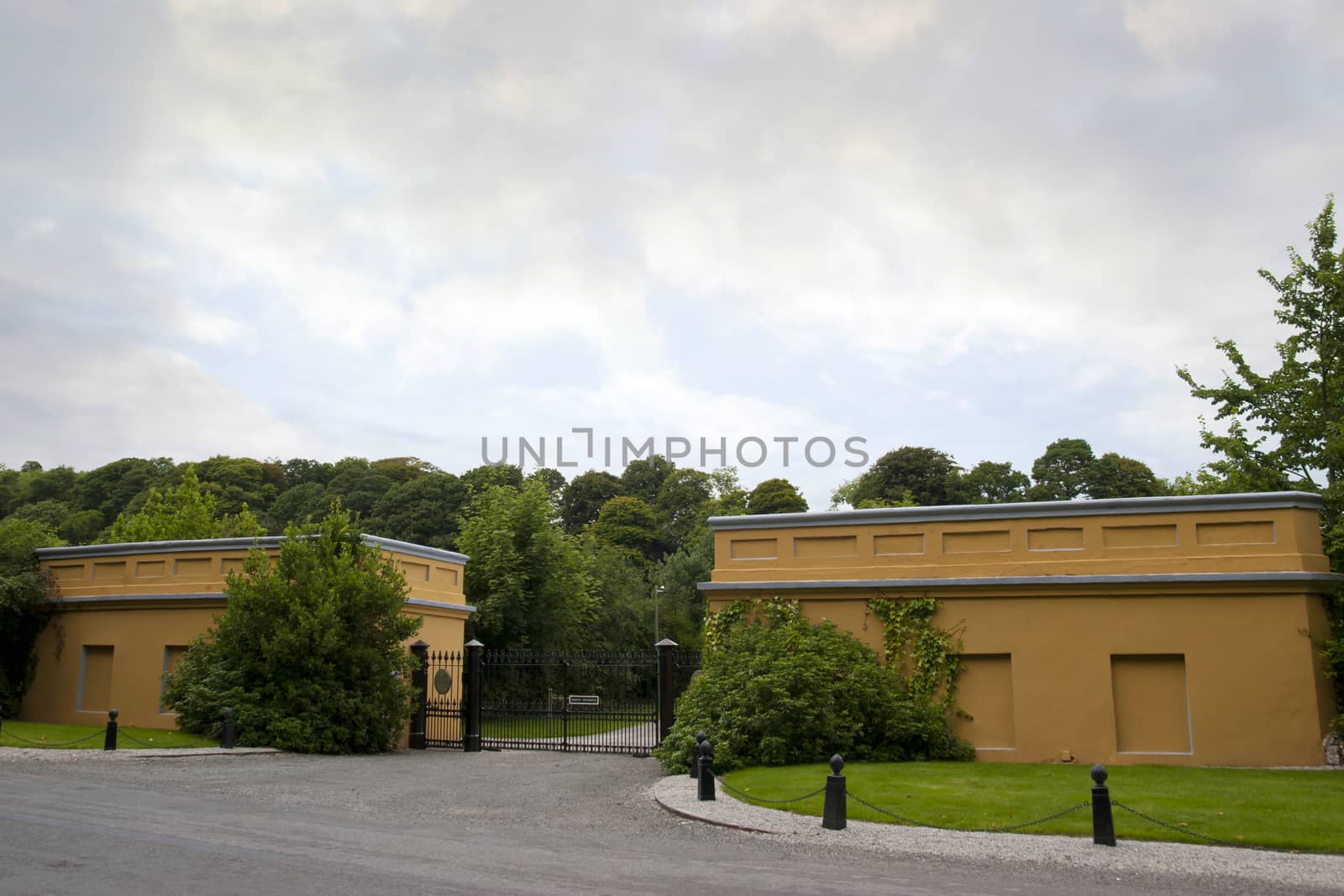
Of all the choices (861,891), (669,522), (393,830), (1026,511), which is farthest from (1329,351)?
(669,522)

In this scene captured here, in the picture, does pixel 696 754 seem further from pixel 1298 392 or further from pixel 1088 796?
pixel 1298 392

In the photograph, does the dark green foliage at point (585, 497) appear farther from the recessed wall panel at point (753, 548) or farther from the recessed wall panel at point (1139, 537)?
the recessed wall panel at point (1139, 537)

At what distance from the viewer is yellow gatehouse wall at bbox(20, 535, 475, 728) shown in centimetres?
2184

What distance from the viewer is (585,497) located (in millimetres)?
78688

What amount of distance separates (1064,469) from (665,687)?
50.2m

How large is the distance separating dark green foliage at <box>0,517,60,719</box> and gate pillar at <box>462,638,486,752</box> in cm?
1096

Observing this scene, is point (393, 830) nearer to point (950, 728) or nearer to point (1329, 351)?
point (950, 728)

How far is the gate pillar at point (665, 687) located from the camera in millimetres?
18516

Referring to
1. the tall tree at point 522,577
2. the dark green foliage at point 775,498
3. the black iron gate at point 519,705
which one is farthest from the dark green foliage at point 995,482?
the black iron gate at point 519,705

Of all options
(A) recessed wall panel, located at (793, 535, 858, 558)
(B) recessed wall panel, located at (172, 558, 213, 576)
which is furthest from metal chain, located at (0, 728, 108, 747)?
(A) recessed wall panel, located at (793, 535, 858, 558)

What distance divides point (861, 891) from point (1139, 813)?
3.83 meters

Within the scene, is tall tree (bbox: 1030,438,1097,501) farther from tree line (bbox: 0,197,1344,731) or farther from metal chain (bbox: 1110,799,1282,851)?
metal chain (bbox: 1110,799,1282,851)

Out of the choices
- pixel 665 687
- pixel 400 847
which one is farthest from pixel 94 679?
pixel 400 847

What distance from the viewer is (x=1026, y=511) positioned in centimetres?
1672
